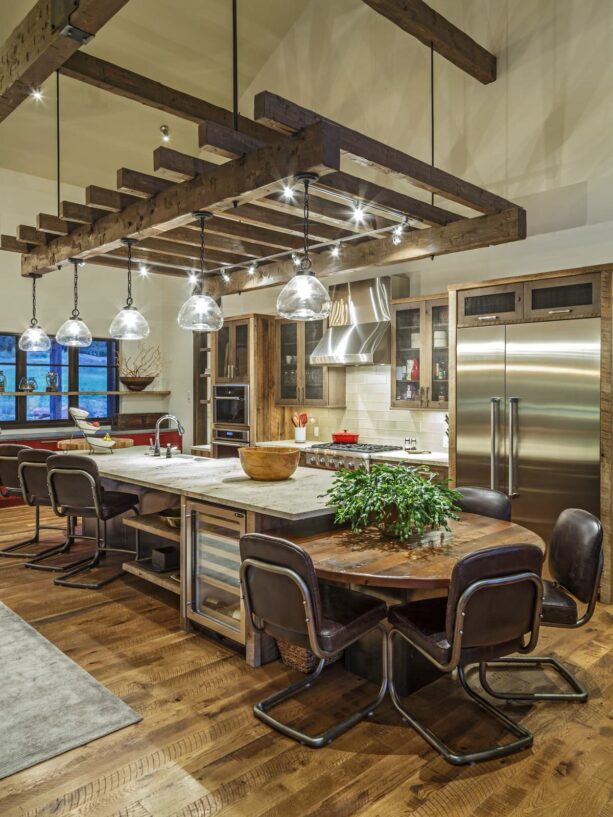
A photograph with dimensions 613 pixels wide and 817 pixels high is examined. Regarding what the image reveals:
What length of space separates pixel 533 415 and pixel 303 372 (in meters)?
2.96

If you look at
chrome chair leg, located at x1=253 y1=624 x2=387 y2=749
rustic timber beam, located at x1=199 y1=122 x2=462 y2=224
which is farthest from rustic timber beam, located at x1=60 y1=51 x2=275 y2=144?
chrome chair leg, located at x1=253 y1=624 x2=387 y2=749

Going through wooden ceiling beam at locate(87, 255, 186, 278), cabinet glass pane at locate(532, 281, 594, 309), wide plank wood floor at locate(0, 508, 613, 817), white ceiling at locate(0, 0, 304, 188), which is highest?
white ceiling at locate(0, 0, 304, 188)

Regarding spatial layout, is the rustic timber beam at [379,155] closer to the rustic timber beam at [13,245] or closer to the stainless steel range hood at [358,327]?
the stainless steel range hood at [358,327]

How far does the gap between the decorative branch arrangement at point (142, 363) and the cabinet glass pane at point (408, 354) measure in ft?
16.0

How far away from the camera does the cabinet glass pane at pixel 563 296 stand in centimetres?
414

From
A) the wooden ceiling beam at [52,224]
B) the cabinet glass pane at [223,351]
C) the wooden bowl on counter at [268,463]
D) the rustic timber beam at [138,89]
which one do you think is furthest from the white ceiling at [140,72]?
the wooden bowl on counter at [268,463]

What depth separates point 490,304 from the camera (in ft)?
15.3

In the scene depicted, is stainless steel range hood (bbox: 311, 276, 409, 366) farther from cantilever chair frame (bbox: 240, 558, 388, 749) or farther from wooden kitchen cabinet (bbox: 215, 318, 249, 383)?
cantilever chair frame (bbox: 240, 558, 388, 749)

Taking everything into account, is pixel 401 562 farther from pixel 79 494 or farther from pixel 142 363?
pixel 142 363

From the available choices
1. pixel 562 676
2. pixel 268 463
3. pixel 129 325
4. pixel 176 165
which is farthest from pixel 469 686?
pixel 129 325

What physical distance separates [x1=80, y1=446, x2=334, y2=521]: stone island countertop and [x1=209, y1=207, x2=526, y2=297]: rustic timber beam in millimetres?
1710

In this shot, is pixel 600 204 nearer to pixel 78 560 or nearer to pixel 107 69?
pixel 107 69

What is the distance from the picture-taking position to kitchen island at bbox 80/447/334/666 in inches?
123

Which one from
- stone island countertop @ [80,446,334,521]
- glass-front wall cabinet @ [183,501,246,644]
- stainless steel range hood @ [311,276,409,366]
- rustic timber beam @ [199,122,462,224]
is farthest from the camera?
stainless steel range hood @ [311,276,409,366]
